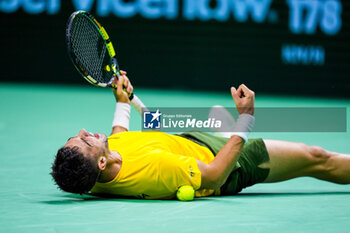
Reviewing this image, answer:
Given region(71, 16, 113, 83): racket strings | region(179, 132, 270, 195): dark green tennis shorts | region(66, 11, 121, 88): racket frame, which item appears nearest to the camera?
region(179, 132, 270, 195): dark green tennis shorts

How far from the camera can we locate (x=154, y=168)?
4.55m

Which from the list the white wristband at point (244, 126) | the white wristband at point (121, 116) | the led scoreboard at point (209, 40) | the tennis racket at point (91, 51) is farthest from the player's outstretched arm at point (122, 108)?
the led scoreboard at point (209, 40)

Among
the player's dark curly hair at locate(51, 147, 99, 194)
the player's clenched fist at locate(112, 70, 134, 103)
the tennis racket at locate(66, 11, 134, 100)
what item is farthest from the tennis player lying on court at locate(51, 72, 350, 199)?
the tennis racket at locate(66, 11, 134, 100)

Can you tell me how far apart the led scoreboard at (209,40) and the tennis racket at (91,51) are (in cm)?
746

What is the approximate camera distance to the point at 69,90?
14492 millimetres

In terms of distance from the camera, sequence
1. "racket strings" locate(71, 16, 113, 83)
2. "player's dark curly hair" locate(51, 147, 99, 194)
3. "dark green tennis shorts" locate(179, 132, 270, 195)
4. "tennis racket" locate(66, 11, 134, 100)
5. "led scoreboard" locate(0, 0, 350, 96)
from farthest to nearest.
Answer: "led scoreboard" locate(0, 0, 350, 96) < "racket strings" locate(71, 16, 113, 83) < "tennis racket" locate(66, 11, 134, 100) < "dark green tennis shorts" locate(179, 132, 270, 195) < "player's dark curly hair" locate(51, 147, 99, 194)

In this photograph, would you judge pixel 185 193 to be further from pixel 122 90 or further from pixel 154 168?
pixel 122 90

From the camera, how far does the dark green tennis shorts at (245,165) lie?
502 cm

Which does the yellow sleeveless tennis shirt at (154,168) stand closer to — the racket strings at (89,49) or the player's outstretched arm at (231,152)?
the player's outstretched arm at (231,152)

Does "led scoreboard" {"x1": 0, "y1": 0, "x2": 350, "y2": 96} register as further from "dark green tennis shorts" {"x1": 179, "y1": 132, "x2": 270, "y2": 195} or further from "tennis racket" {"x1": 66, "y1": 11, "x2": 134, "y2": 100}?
"dark green tennis shorts" {"x1": 179, "y1": 132, "x2": 270, "y2": 195}

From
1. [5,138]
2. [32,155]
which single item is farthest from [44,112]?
[32,155]

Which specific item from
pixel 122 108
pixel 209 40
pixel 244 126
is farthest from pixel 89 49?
pixel 209 40

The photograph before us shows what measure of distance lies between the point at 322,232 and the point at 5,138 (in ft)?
16.8

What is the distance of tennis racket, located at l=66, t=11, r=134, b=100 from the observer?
5609 millimetres
